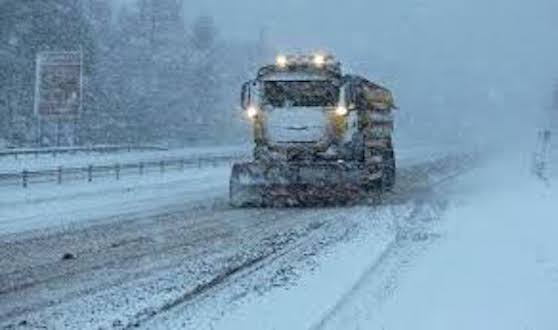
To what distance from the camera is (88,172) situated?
40250mm

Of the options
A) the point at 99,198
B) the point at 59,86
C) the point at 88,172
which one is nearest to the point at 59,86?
the point at 59,86

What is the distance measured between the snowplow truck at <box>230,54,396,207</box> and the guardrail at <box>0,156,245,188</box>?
35.4 feet

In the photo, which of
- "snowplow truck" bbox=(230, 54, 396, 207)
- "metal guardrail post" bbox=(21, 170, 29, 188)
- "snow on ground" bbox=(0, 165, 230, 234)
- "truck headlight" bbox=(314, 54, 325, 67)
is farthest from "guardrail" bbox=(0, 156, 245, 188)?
"truck headlight" bbox=(314, 54, 325, 67)

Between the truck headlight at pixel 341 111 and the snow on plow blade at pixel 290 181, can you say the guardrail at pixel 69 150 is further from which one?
the truck headlight at pixel 341 111

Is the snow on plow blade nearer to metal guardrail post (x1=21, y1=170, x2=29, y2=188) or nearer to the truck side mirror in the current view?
the truck side mirror

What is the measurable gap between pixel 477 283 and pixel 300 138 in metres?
13.5

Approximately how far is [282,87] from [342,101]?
1469 millimetres

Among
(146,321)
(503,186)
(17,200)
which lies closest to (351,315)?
(146,321)

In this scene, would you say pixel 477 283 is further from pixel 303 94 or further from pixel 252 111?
pixel 252 111

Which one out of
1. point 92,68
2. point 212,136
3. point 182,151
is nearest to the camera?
point 92,68

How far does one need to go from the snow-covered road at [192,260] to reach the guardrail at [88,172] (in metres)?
Answer: 6.07

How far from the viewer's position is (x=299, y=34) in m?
181

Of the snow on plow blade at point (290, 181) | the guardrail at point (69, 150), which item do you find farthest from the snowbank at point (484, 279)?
the guardrail at point (69, 150)

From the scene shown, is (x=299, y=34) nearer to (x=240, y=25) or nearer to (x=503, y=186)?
(x=240, y=25)
